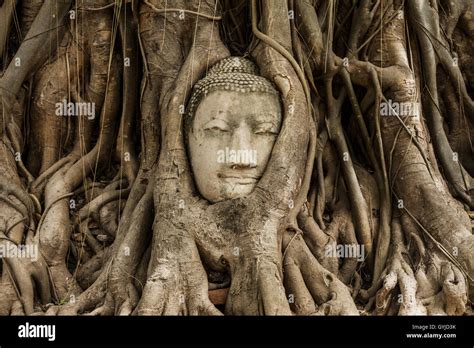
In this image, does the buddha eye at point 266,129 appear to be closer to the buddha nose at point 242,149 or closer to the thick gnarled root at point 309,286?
the buddha nose at point 242,149

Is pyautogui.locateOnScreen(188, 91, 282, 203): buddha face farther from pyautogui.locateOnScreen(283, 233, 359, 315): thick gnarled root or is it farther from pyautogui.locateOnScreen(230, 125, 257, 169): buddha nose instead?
pyautogui.locateOnScreen(283, 233, 359, 315): thick gnarled root

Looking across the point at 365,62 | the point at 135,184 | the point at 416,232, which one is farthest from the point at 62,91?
the point at 416,232

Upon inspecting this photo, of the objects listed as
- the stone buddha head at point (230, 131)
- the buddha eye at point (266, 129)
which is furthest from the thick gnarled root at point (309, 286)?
the buddha eye at point (266, 129)

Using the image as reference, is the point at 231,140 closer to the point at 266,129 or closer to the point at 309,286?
the point at 266,129

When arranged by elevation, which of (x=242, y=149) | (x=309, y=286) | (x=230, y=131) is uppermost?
(x=230, y=131)

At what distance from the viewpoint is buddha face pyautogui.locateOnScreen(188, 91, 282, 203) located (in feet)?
14.8

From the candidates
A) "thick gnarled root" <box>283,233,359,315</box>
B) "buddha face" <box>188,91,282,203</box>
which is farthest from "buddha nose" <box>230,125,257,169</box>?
"thick gnarled root" <box>283,233,359,315</box>

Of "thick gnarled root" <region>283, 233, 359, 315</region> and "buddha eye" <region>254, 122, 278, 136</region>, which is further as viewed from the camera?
"buddha eye" <region>254, 122, 278, 136</region>

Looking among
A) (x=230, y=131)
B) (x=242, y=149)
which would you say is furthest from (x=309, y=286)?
(x=230, y=131)

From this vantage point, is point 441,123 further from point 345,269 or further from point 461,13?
point 345,269

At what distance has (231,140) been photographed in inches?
179

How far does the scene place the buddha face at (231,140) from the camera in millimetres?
4508

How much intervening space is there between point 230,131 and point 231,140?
67mm

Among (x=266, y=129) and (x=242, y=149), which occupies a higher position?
(x=266, y=129)
